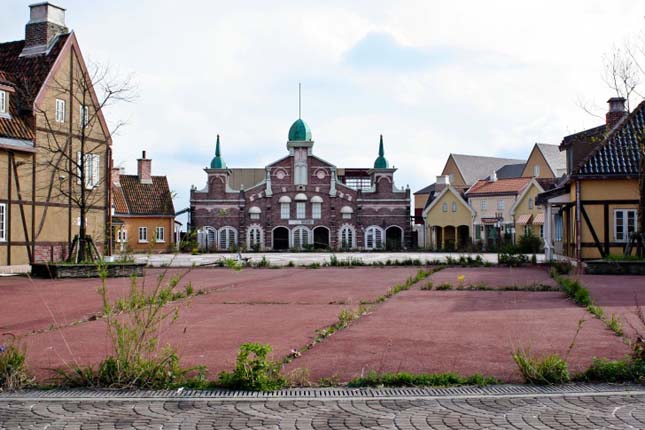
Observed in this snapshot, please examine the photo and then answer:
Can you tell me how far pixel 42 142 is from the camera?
2798cm

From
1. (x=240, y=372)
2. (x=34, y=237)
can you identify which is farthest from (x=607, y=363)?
(x=34, y=237)

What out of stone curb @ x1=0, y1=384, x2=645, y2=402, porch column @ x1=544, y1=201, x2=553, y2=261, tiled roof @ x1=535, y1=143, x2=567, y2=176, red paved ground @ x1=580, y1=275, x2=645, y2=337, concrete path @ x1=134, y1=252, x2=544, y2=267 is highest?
tiled roof @ x1=535, y1=143, x2=567, y2=176

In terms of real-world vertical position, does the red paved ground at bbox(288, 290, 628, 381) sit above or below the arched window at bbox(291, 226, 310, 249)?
below

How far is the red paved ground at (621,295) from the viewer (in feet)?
35.3

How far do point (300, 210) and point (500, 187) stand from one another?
665 inches

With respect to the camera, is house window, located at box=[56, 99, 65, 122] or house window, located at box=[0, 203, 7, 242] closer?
house window, located at box=[0, 203, 7, 242]

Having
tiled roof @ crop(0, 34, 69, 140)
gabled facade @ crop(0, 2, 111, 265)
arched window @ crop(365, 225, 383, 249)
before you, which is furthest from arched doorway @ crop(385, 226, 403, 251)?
tiled roof @ crop(0, 34, 69, 140)

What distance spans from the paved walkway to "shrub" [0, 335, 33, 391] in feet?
1.37

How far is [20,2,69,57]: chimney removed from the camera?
3039 cm

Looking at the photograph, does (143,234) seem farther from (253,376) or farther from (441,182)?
(253,376)

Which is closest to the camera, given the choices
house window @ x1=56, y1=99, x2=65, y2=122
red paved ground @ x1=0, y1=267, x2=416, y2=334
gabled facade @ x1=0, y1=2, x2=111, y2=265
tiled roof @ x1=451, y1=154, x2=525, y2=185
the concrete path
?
red paved ground @ x1=0, y1=267, x2=416, y2=334

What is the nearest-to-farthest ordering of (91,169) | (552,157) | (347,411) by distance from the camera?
(347,411) < (91,169) < (552,157)

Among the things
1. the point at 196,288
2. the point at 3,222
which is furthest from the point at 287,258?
→ the point at 196,288

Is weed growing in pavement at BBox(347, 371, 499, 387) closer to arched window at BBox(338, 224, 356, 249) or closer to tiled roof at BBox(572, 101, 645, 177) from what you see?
tiled roof at BBox(572, 101, 645, 177)
